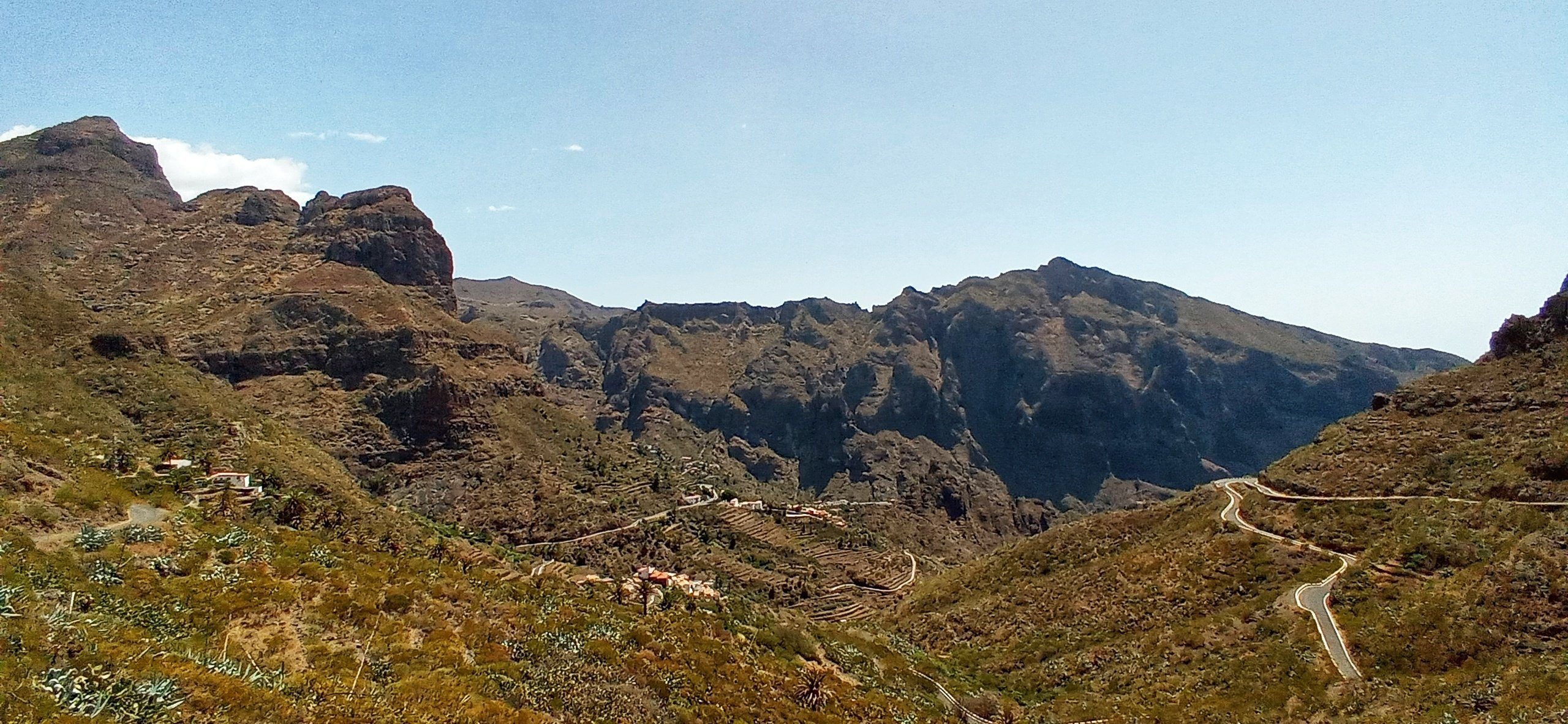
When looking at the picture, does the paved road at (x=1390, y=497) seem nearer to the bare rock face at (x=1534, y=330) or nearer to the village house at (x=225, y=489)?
the bare rock face at (x=1534, y=330)

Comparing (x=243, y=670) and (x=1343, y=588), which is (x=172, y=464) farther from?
(x=1343, y=588)

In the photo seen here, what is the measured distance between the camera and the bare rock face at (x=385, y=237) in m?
154

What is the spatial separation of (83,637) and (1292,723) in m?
43.3

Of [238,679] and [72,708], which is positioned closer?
[72,708]

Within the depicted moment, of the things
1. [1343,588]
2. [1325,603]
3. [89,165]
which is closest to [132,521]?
[1325,603]

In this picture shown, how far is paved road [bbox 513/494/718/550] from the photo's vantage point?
94.7 metres

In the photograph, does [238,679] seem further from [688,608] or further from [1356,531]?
[1356,531]

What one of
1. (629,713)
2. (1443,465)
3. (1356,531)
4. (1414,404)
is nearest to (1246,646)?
(1356,531)

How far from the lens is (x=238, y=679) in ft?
40.9

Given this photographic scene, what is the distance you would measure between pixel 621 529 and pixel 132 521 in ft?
272

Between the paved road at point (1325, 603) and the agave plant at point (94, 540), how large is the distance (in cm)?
5181

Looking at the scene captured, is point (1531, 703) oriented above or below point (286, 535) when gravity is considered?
below

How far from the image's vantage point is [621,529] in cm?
10369

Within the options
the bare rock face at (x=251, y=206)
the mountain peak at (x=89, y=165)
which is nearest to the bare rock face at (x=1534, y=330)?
the bare rock face at (x=251, y=206)
